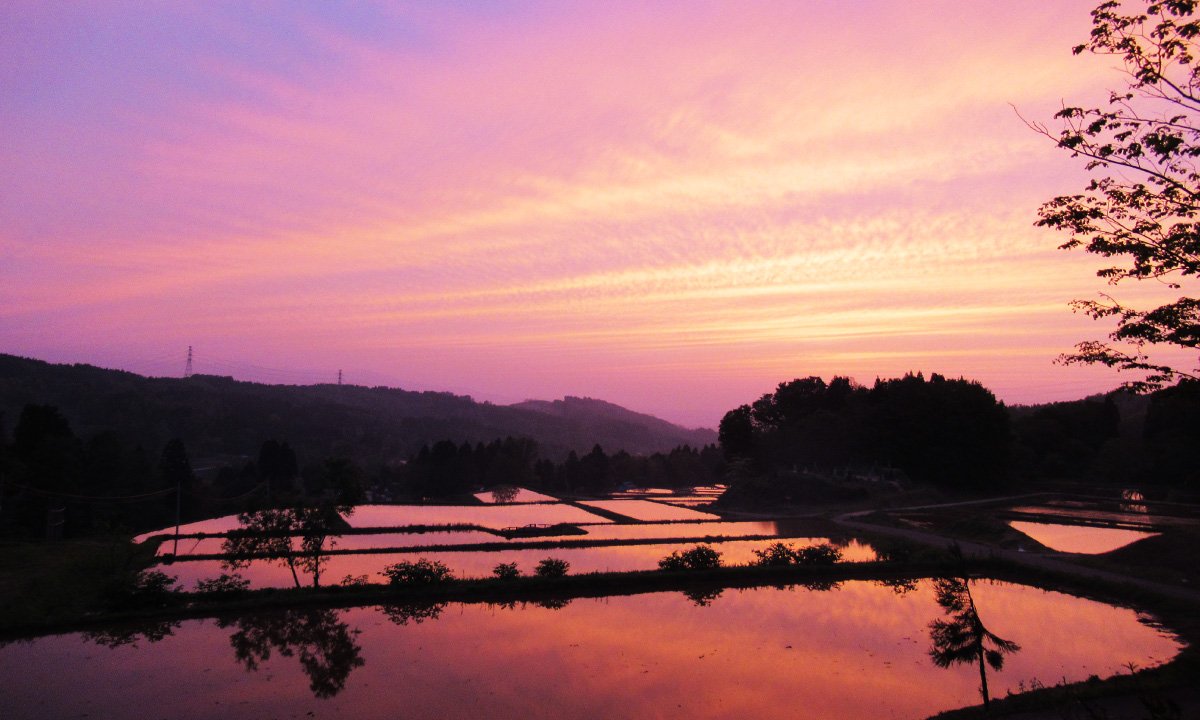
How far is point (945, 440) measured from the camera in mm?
55062

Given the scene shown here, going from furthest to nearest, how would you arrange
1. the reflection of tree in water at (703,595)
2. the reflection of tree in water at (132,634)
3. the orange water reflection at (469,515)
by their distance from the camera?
1. the orange water reflection at (469,515)
2. the reflection of tree in water at (703,595)
3. the reflection of tree in water at (132,634)

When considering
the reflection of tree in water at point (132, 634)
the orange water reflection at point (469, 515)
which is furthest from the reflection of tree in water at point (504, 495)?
the reflection of tree in water at point (132, 634)

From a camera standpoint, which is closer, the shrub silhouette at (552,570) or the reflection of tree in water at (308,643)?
the reflection of tree in water at (308,643)

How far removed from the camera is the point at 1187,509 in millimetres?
37938

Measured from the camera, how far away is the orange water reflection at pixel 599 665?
9992 millimetres

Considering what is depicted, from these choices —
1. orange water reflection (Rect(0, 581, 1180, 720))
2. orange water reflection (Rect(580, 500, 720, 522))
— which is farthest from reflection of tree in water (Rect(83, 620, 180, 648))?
orange water reflection (Rect(580, 500, 720, 522))

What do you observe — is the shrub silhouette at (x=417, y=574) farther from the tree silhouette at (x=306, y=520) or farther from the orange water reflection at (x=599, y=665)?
the orange water reflection at (x=599, y=665)

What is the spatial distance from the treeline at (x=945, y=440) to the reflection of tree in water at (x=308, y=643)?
129 ft

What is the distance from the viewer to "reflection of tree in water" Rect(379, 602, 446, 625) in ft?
49.9

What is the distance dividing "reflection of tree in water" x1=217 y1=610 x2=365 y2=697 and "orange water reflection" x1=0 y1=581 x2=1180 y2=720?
189mm

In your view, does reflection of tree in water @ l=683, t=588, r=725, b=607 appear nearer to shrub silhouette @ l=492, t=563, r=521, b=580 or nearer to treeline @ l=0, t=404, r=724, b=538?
shrub silhouette @ l=492, t=563, r=521, b=580

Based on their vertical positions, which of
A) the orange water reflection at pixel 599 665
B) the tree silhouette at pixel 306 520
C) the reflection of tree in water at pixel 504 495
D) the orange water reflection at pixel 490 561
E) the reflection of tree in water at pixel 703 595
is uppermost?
the tree silhouette at pixel 306 520

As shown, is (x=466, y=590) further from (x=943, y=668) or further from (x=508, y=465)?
(x=508, y=465)

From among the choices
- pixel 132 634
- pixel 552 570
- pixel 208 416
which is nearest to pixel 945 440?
pixel 552 570
